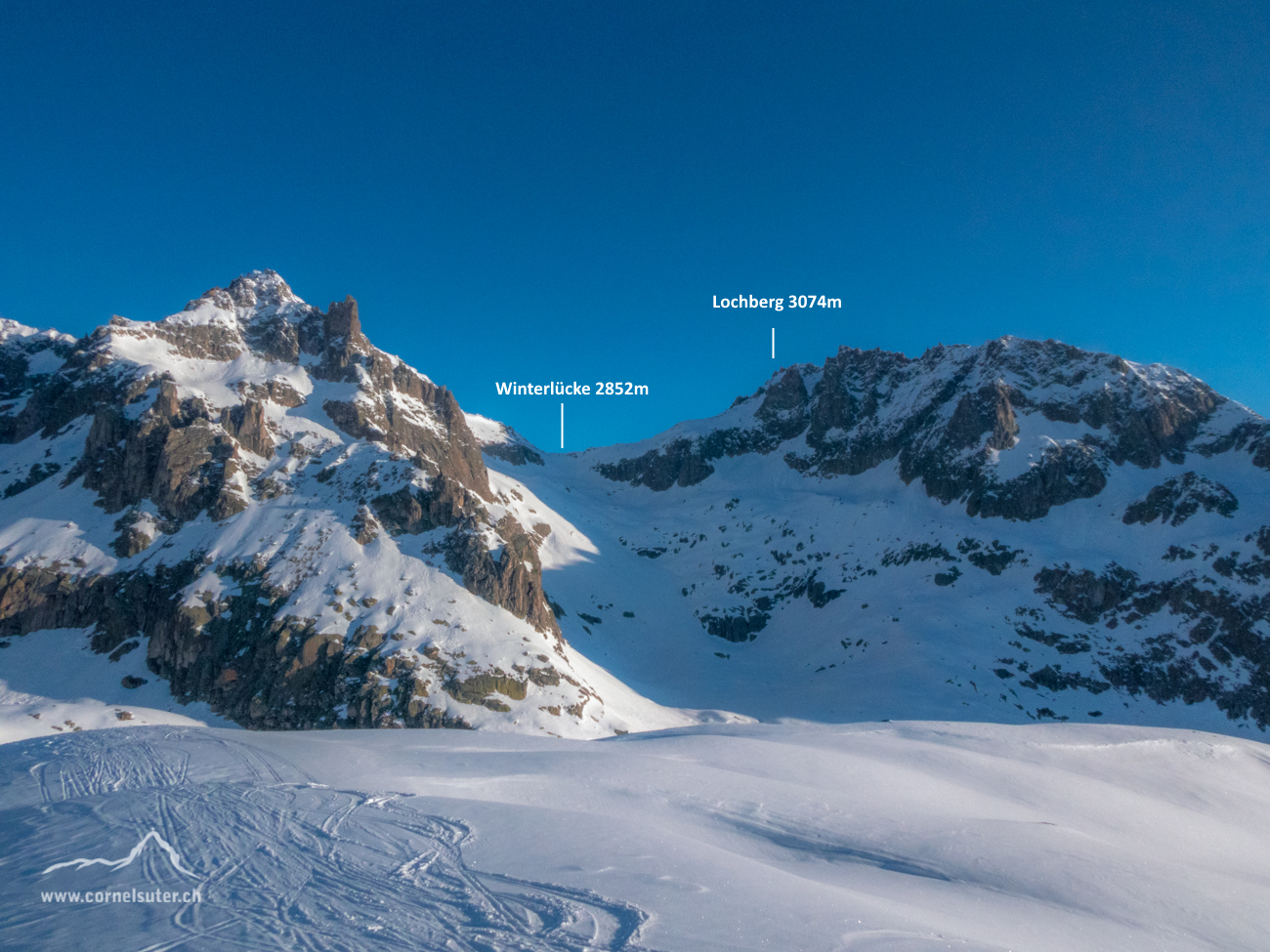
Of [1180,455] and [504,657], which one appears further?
[1180,455]

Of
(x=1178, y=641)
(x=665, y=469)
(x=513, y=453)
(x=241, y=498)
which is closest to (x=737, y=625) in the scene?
(x=1178, y=641)

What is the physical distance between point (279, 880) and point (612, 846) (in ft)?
18.8

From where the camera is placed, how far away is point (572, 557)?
99.3 metres

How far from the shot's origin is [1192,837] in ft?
57.9

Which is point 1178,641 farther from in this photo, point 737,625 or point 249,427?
point 249,427

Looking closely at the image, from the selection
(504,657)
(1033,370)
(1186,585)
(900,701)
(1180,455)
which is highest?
(1033,370)

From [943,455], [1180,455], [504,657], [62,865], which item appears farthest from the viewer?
[943,455]

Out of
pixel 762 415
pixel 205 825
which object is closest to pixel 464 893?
pixel 205 825

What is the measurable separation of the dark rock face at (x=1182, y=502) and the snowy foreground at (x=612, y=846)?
66.7 metres

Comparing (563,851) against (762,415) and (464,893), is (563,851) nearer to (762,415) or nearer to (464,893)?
(464,893)

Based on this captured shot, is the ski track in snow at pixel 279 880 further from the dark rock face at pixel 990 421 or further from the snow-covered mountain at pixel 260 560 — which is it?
the dark rock face at pixel 990 421

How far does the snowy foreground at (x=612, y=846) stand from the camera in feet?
29.5

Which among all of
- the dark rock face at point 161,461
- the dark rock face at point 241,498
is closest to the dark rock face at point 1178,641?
the dark rock face at point 241,498

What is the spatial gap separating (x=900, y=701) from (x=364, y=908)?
60.4 meters
